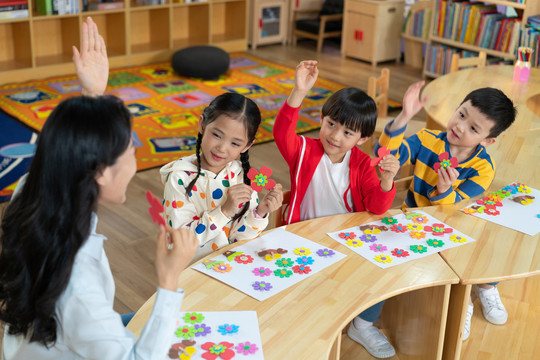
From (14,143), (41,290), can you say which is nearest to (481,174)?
(41,290)

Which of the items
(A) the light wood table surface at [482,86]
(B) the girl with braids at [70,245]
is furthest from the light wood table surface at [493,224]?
(B) the girl with braids at [70,245]

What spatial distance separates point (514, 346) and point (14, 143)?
11.4 ft

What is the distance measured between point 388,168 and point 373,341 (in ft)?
2.48

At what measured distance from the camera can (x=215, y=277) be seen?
1.77 metres

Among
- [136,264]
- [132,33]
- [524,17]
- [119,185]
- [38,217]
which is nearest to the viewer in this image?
[38,217]

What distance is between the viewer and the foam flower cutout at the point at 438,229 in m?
2.13

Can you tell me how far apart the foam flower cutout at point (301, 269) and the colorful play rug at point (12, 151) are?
2320 mm

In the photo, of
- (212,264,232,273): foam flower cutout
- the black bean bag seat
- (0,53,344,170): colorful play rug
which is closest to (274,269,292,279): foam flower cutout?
(212,264,232,273): foam flower cutout

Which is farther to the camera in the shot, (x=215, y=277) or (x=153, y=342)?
(x=215, y=277)

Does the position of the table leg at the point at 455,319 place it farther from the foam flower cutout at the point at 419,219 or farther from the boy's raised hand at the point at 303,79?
the boy's raised hand at the point at 303,79

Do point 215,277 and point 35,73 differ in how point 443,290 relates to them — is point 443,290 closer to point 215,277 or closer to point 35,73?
point 215,277

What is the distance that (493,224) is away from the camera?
2.20 m

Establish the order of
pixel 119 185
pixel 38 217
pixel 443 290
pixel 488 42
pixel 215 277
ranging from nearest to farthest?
pixel 38 217
pixel 119 185
pixel 215 277
pixel 443 290
pixel 488 42

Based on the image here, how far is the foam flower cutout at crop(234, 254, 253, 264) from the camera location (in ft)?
6.15
